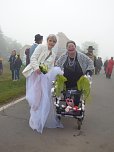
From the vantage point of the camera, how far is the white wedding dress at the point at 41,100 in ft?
28.4

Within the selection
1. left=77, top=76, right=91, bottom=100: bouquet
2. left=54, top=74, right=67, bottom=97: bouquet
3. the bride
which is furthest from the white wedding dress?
left=77, top=76, right=91, bottom=100: bouquet

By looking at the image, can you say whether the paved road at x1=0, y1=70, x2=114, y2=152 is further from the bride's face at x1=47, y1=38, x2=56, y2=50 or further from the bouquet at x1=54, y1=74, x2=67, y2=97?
the bride's face at x1=47, y1=38, x2=56, y2=50

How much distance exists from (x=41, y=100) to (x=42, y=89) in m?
0.26

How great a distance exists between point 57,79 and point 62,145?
194 centimetres

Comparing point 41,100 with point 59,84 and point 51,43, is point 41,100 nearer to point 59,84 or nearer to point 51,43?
point 59,84

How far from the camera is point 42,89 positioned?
8938 millimetres

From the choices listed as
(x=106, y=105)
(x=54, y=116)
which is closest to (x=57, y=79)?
(x=54, y=116)

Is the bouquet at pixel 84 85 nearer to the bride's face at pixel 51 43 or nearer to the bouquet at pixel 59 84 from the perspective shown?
the bouquet at pixel 59 84

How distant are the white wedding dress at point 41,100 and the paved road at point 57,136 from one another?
24cm

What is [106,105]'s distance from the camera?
13.4 metres

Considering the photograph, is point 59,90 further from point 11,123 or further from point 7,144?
point 7,144

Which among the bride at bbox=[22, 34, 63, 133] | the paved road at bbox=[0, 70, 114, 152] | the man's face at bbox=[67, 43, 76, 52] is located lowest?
the paved road at bbox=[0, 70, 114, 152]

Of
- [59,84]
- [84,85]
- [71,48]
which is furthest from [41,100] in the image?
[71,48]

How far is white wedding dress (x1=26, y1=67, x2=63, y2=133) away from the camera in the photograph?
8648 millimetres
